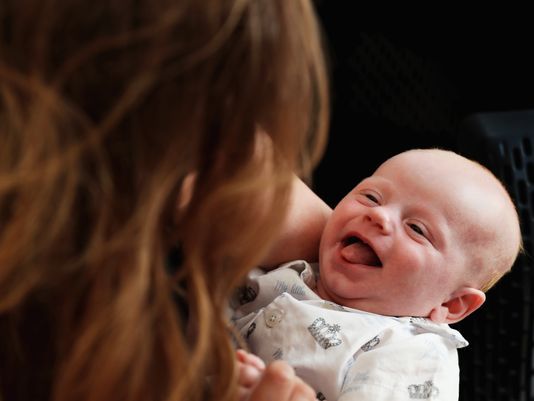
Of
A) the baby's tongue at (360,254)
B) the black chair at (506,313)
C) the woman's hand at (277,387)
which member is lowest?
the black chair at (506,313)

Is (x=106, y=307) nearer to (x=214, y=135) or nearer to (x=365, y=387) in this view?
(x=214, y=135)

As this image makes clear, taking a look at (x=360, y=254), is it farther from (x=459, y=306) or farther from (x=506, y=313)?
(x=506, y=313)

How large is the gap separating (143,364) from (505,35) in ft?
2.99

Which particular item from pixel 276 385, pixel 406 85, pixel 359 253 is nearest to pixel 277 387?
pixel 276 385

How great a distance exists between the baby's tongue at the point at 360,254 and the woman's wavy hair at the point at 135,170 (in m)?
0.32

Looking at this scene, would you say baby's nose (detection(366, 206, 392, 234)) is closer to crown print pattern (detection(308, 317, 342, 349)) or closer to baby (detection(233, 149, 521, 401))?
baby (detection(233, 149, 521, 401))

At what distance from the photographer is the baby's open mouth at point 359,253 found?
0.87m

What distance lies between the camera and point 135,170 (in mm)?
494

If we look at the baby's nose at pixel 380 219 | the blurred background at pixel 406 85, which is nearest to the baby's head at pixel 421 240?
the baby's nose at pixel 380 219

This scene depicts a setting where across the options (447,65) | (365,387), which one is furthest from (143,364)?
(447,65)

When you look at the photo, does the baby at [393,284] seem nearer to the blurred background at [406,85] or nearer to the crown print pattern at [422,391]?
the crown print pattern at [422,391]

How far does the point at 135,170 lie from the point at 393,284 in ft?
1.44

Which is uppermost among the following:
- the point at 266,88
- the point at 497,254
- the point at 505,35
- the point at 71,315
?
the point at 266,88

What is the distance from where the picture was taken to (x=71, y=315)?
52 cm
